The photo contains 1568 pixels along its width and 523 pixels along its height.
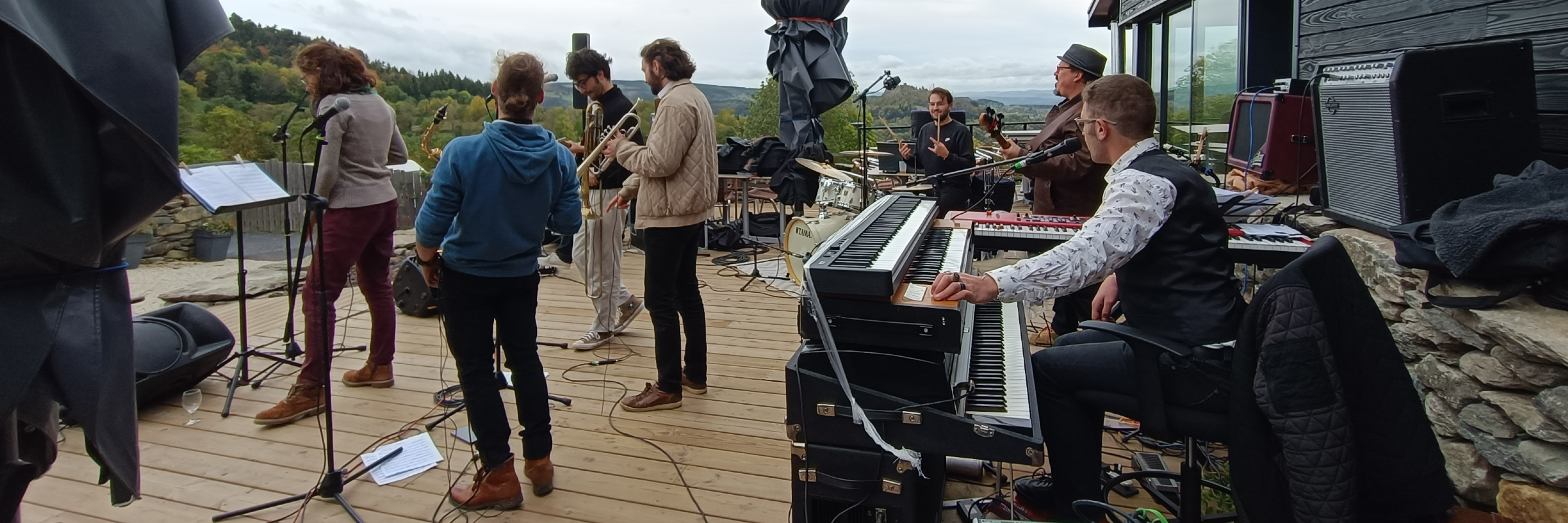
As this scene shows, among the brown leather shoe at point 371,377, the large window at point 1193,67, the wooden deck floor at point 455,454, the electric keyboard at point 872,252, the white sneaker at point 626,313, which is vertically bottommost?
the wooden deck floor at point 455,454

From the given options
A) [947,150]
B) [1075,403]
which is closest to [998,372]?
[1075,403]

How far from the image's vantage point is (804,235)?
5.74m

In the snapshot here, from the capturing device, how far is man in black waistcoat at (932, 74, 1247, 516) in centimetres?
221

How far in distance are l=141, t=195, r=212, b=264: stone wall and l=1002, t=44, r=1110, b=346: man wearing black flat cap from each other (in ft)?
40.5

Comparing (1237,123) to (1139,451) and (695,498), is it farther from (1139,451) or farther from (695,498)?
(695,498)

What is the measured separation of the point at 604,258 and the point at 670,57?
1.62m

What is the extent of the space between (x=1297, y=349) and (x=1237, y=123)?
11.7 ft

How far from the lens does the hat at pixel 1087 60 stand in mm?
4301

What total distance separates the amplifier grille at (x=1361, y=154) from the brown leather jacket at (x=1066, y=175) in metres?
A: 0.93

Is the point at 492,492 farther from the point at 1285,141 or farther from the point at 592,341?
the point at 1285,141

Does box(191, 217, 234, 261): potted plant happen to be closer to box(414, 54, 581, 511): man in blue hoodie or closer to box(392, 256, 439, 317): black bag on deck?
box(392, 256, 439, 317): black bag on deck

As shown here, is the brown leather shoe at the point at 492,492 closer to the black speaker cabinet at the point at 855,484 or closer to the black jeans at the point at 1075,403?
the black speaker cabinet at the point at 855,484

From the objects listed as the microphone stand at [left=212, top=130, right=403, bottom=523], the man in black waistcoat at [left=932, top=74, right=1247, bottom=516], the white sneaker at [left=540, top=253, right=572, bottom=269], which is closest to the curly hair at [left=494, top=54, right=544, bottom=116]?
the microphone stand at [left=212, top=130, right=403, bottom=523]

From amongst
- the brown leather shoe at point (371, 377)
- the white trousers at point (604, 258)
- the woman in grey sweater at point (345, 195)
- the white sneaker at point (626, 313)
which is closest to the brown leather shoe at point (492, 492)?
the woman in grey sweater at point (345, 195)
